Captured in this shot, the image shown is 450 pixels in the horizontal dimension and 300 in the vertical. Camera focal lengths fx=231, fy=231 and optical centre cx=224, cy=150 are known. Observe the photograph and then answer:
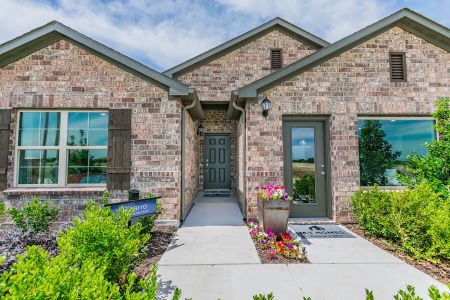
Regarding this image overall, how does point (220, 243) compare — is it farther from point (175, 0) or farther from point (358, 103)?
point (175, 0)

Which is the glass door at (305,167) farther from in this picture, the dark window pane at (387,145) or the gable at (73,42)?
the gable at (73,42)

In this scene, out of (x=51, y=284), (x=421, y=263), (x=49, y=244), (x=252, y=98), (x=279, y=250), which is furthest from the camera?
(x=252, y=98)

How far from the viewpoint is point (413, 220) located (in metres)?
3.94

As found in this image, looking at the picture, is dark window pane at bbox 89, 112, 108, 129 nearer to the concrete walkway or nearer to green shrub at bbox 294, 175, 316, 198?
the concrete walkway

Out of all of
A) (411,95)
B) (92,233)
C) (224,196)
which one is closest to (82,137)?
(92,233)

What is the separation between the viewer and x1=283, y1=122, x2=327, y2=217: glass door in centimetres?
570

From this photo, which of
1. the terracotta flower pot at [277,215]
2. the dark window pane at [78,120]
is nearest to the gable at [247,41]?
the dark window pane at [78,120]

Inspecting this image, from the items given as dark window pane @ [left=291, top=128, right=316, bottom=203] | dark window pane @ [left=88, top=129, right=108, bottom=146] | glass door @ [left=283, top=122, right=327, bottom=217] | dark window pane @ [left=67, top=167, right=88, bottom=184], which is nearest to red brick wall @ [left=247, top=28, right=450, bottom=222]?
glass door @ [left=283, top=122, right=327, bottom=217]

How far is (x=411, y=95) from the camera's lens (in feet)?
18.4

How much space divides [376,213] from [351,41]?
13.2ft

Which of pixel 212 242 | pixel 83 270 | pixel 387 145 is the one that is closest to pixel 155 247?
pixel 212 242

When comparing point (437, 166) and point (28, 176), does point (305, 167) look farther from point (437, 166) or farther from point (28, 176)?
point (28, 176)

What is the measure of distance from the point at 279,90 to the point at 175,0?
4522 millimetres

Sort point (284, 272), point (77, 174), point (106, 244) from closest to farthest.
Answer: point (106, 244) < point (284, 272) < point (77, 174)
